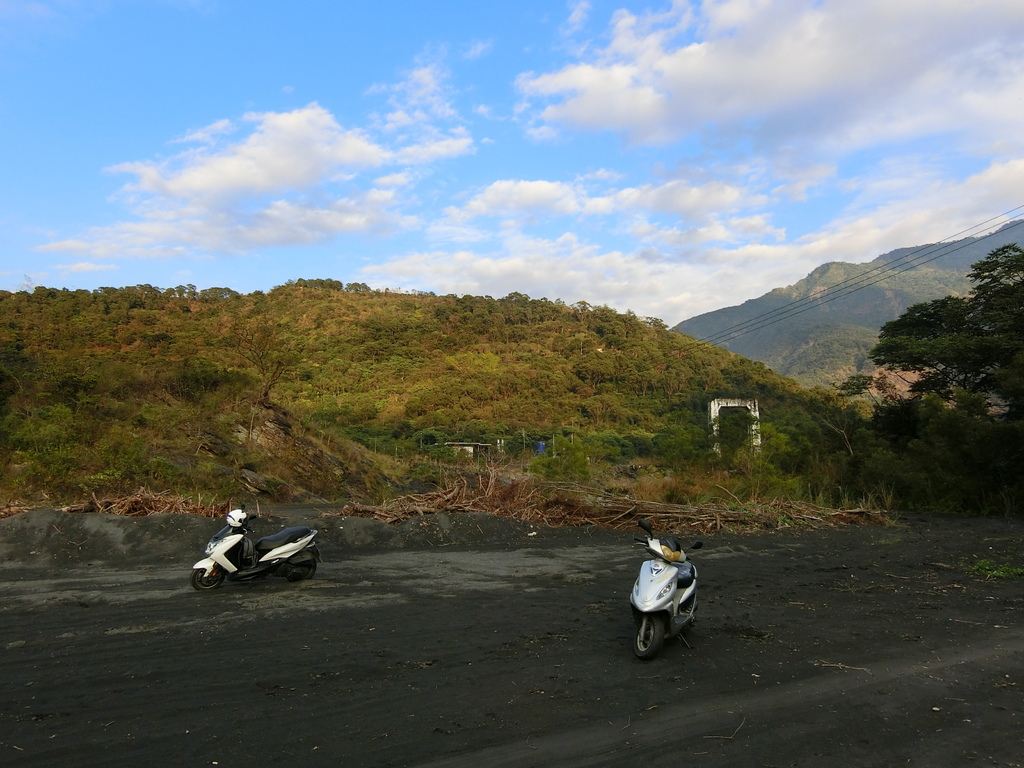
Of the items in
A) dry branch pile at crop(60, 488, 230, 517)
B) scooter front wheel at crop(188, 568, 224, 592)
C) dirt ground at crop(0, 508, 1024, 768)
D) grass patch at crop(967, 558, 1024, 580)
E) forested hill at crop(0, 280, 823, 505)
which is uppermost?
forested hill at crop(0, 280, 823, 505)

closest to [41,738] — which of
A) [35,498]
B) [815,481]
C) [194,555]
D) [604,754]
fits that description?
[604,754]

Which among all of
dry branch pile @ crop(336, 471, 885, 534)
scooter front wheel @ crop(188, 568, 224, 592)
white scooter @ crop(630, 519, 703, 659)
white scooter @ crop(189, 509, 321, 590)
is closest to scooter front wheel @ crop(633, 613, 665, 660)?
white scooter @ crop(630, 519, 703, 659)

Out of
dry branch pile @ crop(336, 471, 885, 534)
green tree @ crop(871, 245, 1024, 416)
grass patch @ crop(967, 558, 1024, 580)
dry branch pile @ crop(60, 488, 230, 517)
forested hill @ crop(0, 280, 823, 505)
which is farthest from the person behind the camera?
green tree @ crop(871, 245, 1024, 416)

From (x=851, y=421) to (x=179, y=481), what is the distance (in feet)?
71.4

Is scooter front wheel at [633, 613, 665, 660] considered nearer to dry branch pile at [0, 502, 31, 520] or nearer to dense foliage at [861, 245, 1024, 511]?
dry branch pile at [0, 502, 31, 520]

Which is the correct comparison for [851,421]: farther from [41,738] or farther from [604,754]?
[41,738]

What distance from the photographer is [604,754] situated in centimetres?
367

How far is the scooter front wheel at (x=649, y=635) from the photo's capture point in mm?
5273

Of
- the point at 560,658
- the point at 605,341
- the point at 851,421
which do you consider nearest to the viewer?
the point at 560,658

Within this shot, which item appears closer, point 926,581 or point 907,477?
point 926,581

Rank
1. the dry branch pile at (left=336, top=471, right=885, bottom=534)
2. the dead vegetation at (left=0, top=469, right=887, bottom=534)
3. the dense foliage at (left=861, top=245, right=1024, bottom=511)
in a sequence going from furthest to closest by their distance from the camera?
the dense foliage at (left=861, top=245, right=1024, bottom=511), the dry branch pile at (left=336, top=471, right=885, bottom=534), the dead vegetation at (left=0, top=469, right=887, bottom=534)

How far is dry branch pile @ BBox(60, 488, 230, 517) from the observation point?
12218 millimetres

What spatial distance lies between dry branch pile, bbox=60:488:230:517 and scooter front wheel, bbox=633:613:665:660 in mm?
10015

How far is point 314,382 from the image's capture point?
56.1 metres
